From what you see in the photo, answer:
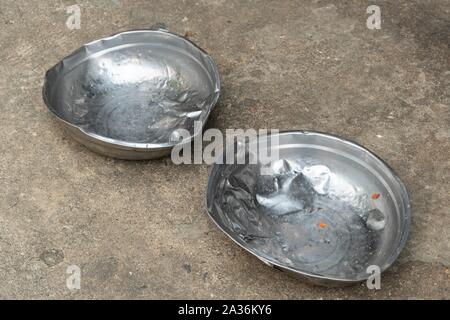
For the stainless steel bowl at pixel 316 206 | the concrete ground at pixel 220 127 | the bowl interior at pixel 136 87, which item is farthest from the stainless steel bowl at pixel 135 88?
the stainless steel bowl at pixel 316 206

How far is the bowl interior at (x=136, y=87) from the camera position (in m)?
2.98

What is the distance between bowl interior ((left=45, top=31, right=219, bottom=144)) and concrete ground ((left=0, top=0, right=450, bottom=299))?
0.13 meters

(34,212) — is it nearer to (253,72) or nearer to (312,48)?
(253,72)

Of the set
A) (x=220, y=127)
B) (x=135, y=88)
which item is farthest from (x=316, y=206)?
(x=135, y=88)

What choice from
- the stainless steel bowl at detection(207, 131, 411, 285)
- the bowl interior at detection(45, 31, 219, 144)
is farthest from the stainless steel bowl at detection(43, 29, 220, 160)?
the stainless steel bowl at detection(207, 131, 411, 285)

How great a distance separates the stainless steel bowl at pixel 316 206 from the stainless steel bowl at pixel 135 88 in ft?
1.22

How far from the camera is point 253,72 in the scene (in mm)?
3379

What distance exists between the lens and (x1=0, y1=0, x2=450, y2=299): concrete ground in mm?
2469

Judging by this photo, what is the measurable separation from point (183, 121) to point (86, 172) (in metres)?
0.49

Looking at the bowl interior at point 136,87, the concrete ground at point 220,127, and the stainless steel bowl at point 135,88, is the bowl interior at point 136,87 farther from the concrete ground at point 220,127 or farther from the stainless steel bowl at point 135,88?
the concrete ground at point 220,127

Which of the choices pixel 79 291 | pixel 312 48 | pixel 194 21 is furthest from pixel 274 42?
pixel 79 291

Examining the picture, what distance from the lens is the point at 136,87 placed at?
3207 millimetres

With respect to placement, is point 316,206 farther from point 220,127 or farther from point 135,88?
point 135,88

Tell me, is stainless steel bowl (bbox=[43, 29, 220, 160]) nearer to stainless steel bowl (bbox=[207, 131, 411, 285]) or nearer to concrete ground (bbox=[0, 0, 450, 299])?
concrete ground (bbox=[0, 0, 450, 299])
